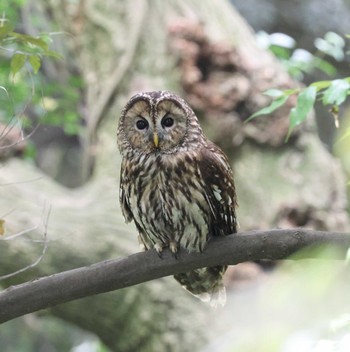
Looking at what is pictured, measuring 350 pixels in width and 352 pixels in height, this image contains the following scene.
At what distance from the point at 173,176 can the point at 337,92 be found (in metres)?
0.70

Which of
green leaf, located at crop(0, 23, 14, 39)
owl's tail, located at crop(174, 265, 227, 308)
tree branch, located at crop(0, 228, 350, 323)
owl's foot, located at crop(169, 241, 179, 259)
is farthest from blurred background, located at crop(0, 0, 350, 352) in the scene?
green leaf, located at crop(0, 23, 14, 39)

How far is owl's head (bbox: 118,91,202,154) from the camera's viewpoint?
2.64m

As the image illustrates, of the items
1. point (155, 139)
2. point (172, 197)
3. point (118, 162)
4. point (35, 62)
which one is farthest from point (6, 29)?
point (118, 162)

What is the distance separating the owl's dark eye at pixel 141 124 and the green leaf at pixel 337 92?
748mm

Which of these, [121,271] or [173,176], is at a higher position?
[173,176]

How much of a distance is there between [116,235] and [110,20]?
5.18ft

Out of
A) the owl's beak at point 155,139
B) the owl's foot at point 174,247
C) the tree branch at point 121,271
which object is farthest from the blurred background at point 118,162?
the tree branch at point 121,271

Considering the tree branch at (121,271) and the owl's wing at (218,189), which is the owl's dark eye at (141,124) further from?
the tree branch at (121,271)

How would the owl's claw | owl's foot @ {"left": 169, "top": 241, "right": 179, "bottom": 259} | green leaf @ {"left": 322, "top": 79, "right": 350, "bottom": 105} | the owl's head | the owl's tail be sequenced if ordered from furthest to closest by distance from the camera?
1. the owl's tail
2. the owl's head
3. owl's foot @ {"left": 169, "top": 241, "right": 179, "bottom": 259}
4. the owl's claw
5. green leaf @ {"left": 322, "top": 79, "right": 350, "bottom": 105}

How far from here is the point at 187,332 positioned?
4168 mm

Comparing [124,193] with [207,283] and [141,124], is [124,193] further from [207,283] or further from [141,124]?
[207,283]

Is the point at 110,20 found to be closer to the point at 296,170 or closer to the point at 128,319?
the point at 296,170

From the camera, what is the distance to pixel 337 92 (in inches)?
81.5

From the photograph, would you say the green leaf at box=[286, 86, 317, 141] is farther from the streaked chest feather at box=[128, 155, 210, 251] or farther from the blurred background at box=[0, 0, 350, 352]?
the blurred background at box=[0, 0, 350, 352]
